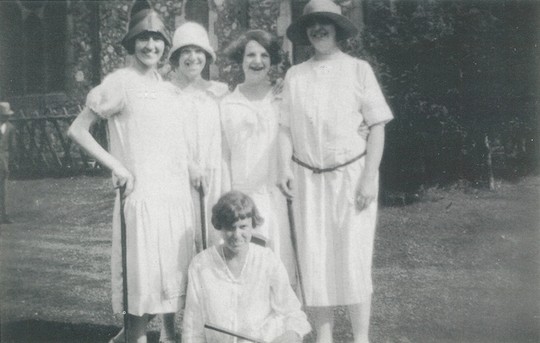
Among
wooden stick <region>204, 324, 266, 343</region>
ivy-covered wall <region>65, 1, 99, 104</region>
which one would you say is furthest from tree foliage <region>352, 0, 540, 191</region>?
ivy-covered wall <region>65, 1, 99, 104</region>

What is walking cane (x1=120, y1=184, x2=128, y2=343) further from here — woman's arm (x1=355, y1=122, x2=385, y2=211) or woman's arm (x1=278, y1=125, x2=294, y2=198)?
woman's arm (x1=355, y1=122, x2=385, y2=211)

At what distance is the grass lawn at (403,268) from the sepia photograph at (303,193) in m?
0.02

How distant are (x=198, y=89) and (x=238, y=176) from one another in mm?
552

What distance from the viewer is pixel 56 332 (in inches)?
177

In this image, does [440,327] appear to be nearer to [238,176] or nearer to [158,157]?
[238,176]

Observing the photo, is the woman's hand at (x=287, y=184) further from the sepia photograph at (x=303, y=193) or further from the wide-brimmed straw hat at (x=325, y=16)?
the wide-brimmed straw hat at (x=325, y=16)

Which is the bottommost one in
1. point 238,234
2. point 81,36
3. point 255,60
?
point 238,234

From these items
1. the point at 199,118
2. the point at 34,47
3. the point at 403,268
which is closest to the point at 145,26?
the point at 199,118

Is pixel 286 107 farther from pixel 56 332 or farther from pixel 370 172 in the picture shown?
pixel 56 332

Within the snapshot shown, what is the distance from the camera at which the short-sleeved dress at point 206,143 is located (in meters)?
3.87

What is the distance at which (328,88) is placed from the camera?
12.4 ft

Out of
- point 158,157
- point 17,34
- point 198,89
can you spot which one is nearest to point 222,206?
point 158,157

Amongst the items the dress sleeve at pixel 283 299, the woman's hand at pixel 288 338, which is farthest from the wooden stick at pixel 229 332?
the dress sleeve at pixel 283 299

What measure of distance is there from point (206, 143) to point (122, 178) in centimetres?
57
